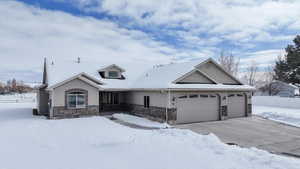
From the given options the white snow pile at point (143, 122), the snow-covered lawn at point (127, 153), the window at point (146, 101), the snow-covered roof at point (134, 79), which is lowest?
the white snow pile at point (143, 122)

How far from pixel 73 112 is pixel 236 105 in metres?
13.7

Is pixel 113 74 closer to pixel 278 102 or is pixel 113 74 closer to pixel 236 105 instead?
pixel 236 105

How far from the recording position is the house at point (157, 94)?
48.9ft

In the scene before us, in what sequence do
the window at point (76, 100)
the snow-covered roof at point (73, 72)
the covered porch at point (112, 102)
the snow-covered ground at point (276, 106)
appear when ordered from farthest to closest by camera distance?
the covered porch at point (112, 102)
the snow-covered ground at point (276, 106)
the snow-covered roof at point (73, 72)
the window at point (76, 100)

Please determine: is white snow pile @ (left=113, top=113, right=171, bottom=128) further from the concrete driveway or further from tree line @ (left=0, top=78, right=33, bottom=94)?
tree line @ (left=0, top=78, right=33, bottom=94)

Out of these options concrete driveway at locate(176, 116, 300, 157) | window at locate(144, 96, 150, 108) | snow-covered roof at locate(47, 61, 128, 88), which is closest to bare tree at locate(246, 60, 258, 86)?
concrete driveway at locate(176, 116, 300, 157)

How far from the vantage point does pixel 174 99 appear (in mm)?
14453

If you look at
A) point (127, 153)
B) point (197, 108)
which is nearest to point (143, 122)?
point (197, 108)

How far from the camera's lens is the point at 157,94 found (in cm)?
1548

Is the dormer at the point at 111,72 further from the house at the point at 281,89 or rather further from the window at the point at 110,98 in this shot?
the house at the point at 281,89

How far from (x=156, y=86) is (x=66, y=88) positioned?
7.29 metres

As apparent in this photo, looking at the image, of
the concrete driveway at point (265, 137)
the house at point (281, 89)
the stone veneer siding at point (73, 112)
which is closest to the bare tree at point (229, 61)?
the house at point (281, 89)

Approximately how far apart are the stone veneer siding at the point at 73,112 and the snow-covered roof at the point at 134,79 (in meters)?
1.93

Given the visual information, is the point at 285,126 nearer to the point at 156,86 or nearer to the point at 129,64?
the point at 156,86
